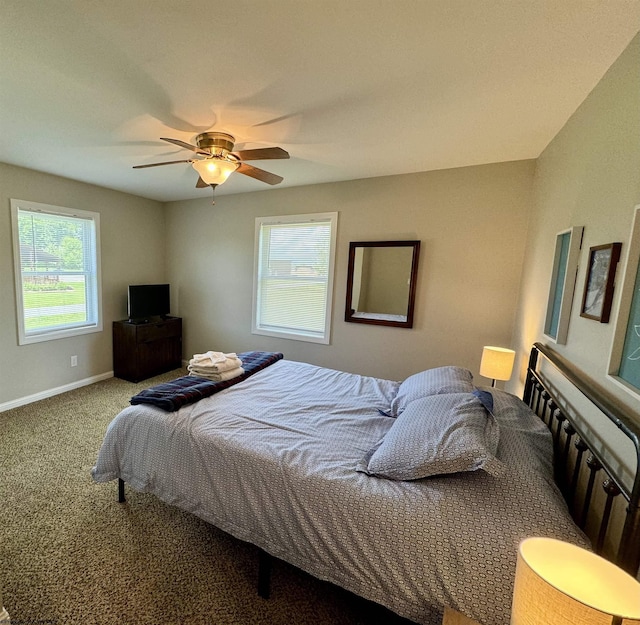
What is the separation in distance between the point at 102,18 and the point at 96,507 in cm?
262

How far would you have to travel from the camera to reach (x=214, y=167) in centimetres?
211

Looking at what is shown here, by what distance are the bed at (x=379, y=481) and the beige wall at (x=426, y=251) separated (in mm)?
1018

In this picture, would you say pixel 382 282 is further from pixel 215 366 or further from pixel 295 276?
pixel 215 366

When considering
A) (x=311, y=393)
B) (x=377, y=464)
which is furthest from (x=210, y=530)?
(x=377, y=464)

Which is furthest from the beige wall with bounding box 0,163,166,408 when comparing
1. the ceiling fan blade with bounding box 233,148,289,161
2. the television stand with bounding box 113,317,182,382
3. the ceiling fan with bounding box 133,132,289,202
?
the ceiling fan blade with bounding box 233,148,289,161

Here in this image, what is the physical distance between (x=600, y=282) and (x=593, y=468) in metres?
0.75

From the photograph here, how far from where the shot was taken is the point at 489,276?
2.85 metres

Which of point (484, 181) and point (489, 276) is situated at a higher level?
point (484, 181)

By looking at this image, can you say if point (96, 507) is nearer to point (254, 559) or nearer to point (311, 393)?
point (254, 559)

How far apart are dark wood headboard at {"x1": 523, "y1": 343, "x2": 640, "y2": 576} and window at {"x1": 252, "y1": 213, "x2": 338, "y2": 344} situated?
227cm

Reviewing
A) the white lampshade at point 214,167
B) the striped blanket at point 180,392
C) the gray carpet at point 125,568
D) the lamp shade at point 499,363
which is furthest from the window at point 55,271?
the lamp shade at point 499,363

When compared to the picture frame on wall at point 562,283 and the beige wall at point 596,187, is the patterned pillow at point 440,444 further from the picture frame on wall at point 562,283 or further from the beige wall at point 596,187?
the picture frame on wall at point 562,283

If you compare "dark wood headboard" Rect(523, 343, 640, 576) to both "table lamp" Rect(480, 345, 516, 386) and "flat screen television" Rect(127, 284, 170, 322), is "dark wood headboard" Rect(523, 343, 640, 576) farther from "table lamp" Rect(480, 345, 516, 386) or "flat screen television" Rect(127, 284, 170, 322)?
"flat screen television" Rect(127, 284, 170, 322)

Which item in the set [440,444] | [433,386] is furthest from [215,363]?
[440,444]
